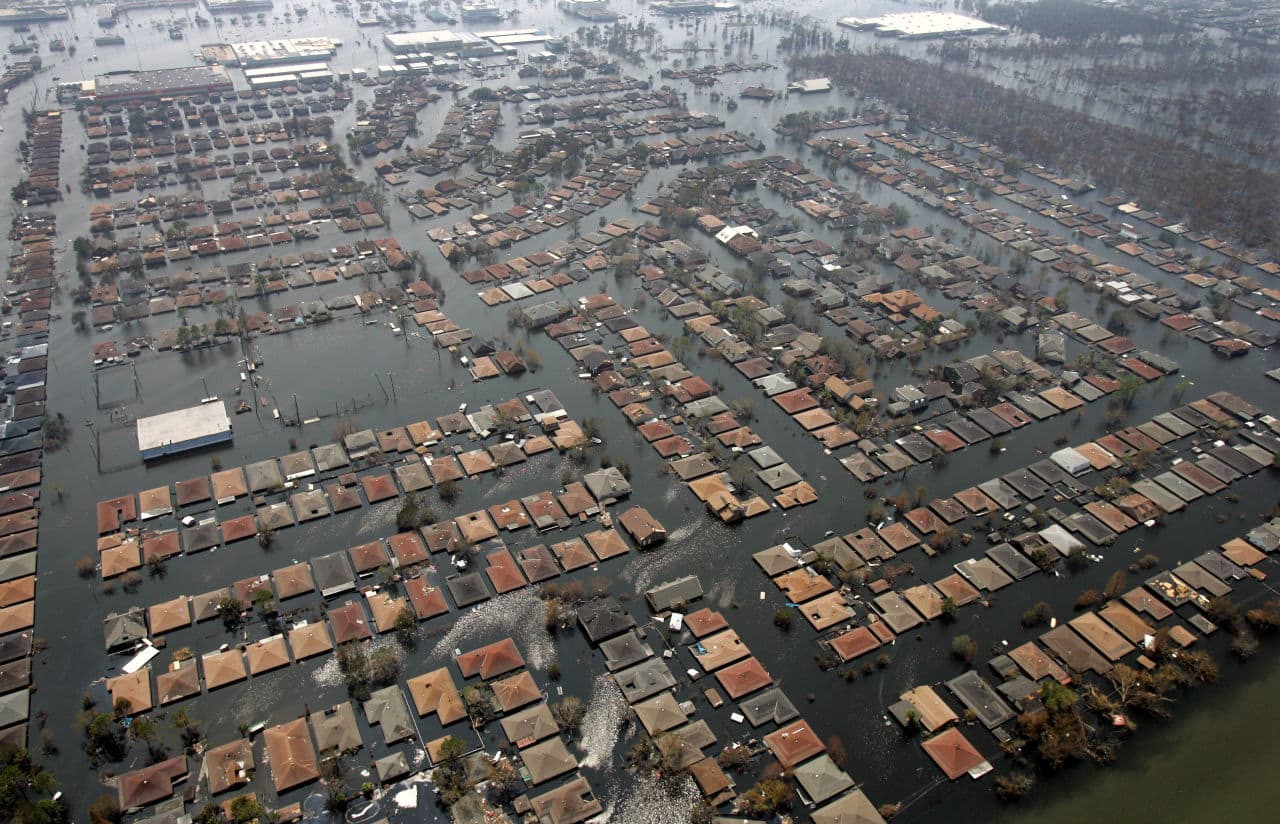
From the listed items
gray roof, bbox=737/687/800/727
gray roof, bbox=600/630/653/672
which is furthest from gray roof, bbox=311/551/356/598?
gray roof, bbox=737/687/800/727

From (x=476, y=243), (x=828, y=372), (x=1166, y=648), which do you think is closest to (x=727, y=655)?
(x=1166, y=648)

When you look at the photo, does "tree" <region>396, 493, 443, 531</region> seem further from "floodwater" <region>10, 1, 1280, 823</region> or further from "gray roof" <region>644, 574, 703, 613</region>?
"gray roof" <region>644, 574, 703, 613</region>

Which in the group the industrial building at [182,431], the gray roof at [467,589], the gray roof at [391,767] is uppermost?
the industrial building at [182,431]

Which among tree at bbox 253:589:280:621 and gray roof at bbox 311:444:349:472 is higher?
gray roof at bbox 311:444:349:472

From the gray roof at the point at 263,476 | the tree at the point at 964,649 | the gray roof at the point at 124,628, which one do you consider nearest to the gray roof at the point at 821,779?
the tree at the point at 964,649

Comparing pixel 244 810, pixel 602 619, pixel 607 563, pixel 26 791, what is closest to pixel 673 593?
pixel 602 619

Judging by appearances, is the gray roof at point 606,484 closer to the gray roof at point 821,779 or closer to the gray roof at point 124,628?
the gray roof at point 821,779

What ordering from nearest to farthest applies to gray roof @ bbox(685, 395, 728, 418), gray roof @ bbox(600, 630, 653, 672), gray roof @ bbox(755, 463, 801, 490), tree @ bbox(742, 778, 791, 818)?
tree @ bbox(742, 778, 791, 818), gray roof @ bbox(600, 630, 653, 672), gray roof @ bbox(755, 463, 801, 490), gray roof @ bbox(685, 395, 728, 418)
